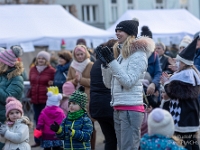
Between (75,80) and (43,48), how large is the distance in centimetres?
1093

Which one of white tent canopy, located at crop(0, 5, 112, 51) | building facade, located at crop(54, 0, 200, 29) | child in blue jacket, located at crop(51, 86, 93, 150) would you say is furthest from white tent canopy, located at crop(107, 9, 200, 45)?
child in blue jacket, located at crop(51, 86, 93, 150)

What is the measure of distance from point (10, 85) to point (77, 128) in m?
1.53

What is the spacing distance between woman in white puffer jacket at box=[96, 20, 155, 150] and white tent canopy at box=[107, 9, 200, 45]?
13.8 m

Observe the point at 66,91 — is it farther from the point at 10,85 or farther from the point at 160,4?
the point at 160,4

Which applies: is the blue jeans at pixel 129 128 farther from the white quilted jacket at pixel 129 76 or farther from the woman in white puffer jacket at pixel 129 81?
the white quilted jacket at pixel 129 76

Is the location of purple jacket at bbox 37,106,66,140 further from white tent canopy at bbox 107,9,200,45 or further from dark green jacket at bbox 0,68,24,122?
white tent canopy at bbox 107,9,200,45

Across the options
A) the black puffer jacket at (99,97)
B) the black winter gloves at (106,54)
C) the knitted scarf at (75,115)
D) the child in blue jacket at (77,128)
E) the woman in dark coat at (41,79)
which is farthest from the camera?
the woman in dark coat at (41,79)

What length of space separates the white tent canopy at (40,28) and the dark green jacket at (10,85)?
7.65m

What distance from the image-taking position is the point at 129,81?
639 centimetres

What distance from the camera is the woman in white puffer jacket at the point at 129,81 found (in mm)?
6473

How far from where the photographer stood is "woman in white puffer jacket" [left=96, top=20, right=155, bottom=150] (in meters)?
6.47

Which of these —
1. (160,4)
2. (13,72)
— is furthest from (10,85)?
(160,4)

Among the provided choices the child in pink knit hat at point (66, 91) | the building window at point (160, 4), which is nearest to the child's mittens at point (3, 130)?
the child in pink knit hat at point (66, 91)

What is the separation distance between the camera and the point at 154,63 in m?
9.60
